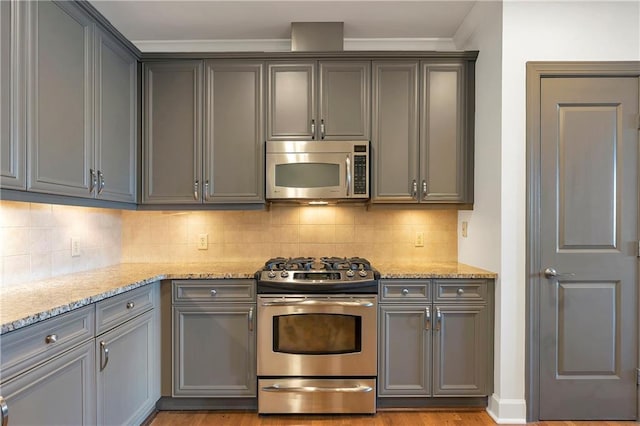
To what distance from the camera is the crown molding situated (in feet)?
9.93

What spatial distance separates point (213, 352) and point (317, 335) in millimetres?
691

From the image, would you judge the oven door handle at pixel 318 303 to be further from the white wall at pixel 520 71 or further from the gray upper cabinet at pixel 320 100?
the gray upper cabinet at pixel 320 100

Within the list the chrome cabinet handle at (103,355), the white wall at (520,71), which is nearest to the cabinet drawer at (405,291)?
the white wall at (520,71)

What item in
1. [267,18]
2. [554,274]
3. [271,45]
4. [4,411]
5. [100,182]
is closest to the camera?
[4,411]

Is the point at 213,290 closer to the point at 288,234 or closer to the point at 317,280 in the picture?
the point at 317,280

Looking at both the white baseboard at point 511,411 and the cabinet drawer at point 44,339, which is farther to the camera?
the white baseboard at point 511,411

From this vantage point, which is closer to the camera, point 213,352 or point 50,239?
point 50,239

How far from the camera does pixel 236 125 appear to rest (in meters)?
2.75

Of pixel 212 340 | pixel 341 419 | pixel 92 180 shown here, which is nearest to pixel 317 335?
pixel 341 419

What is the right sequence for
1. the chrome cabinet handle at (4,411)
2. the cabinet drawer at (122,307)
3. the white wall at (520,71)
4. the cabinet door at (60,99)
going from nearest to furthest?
the chrome cabinet handle at (4,411)
the cabinet door at (60,99)
the cabinet drawer at (122,307)
the white wall at (520,71)

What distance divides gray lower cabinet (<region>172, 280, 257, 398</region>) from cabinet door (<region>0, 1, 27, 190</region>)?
1161 millimetres

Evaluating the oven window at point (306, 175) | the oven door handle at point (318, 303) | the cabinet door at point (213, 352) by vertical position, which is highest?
the oven window at point (306, 175)

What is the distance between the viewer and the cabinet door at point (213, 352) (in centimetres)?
251

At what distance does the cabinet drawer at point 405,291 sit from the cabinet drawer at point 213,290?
2.80 feet
